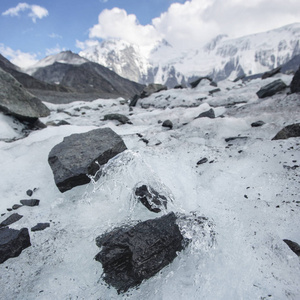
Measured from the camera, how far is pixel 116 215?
3477 mm

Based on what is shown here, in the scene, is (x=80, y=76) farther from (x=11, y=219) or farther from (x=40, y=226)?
(x=40, y=226)

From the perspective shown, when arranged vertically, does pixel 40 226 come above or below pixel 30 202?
below

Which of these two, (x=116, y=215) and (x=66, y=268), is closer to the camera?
(x=66, y=268)

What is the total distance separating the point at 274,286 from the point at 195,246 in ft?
3.18

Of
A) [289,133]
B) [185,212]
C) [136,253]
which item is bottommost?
[185,212]

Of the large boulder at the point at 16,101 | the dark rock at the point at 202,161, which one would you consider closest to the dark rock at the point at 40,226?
the dark rock at the point at 202,161

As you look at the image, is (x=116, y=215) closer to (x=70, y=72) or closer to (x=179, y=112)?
(x=179, y=112)

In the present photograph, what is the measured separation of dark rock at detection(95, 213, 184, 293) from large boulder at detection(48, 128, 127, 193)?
1926 mm

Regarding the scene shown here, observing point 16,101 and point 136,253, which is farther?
point 16,101

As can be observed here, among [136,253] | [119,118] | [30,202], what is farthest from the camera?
[119,118]

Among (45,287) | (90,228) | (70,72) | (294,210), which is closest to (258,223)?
(294,210)

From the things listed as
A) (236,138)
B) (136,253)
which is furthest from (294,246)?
(236,138)

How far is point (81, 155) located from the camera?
4.70m

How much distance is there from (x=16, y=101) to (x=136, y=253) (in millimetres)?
8836
